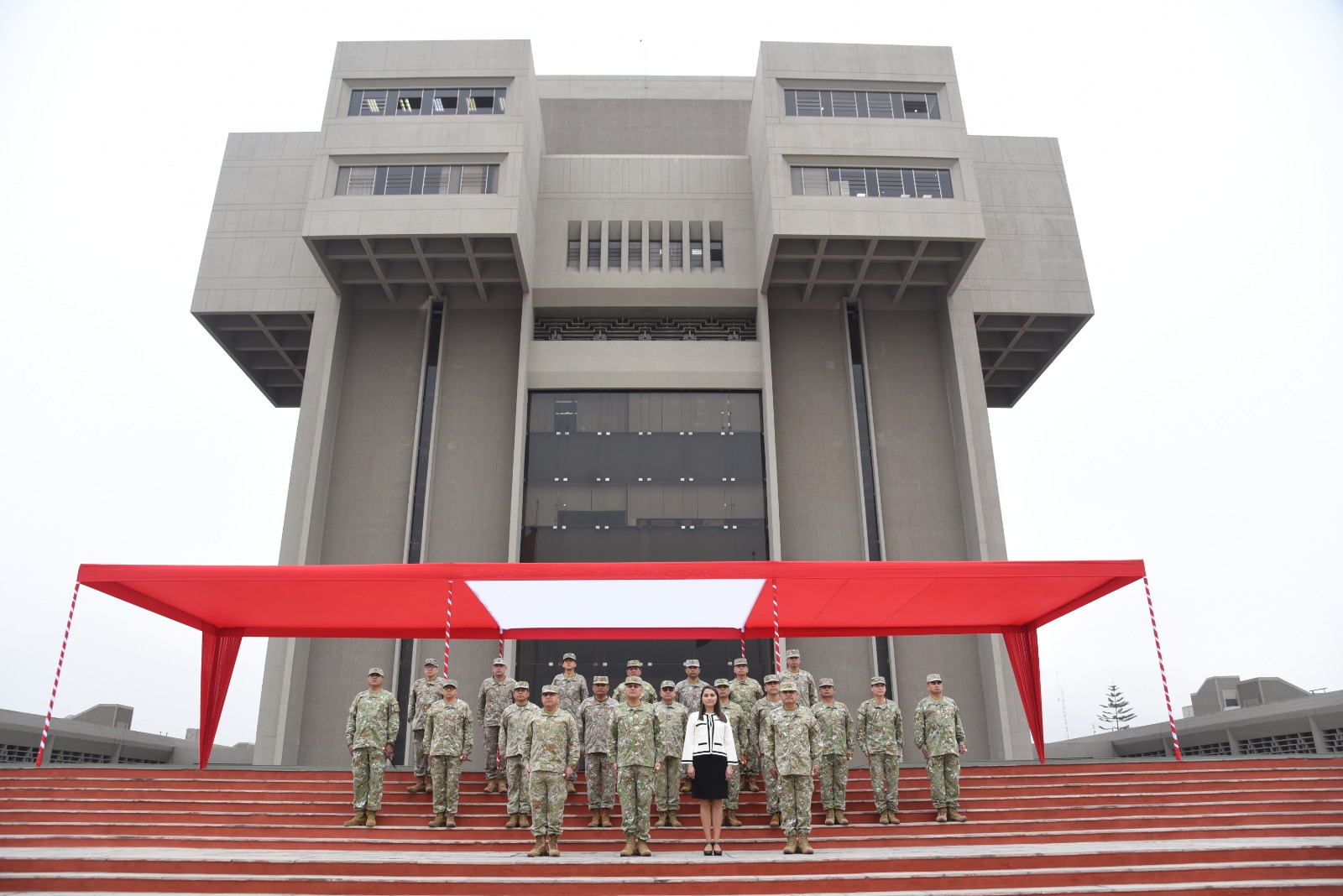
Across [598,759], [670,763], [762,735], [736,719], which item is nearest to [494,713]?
[598,759]

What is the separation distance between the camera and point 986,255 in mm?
26062

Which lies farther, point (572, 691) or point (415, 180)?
point (415, 180)

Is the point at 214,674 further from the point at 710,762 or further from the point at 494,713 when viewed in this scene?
the point at 710,762

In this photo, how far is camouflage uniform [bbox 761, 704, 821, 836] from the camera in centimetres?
831

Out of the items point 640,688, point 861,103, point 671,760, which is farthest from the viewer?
point 861,103

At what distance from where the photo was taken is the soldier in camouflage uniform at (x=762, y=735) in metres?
9.48

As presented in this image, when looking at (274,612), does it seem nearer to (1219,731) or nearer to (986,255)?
(986,255)

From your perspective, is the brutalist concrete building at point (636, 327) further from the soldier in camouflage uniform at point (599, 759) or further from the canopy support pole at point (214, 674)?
the soldier in camouflage uniform at point (599, 759)

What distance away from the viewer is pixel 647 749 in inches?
337

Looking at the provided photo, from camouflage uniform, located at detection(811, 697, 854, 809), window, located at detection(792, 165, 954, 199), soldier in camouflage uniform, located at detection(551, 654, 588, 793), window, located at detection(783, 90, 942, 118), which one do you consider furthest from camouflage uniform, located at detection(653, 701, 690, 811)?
window, located at detection(783, 90, 942, 118)

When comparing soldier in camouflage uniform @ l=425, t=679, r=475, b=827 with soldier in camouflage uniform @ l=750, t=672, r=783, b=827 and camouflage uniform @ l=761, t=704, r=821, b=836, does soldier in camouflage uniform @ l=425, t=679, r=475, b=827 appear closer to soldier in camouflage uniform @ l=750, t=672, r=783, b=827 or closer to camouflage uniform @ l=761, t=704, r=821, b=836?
soldier in camouflage uniform @ l=750, t=672, r=783, b=827

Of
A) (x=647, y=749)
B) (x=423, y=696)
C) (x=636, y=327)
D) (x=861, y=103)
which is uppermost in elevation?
(x=861, y=103)

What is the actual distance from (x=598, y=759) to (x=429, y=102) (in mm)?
20792

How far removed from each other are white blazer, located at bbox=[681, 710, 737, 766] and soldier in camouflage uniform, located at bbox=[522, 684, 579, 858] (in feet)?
4.11
